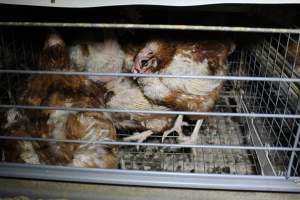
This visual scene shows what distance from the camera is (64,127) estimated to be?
1465mm

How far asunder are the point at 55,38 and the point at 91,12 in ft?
1.00

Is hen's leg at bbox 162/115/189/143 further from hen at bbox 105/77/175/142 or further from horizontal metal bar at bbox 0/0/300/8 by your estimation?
horizontal metal bar at bbox 0/0/300/8

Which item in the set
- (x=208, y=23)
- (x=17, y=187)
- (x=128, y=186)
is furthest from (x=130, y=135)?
(x=208, y=23)

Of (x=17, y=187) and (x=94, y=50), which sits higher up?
(x=94, y=50)

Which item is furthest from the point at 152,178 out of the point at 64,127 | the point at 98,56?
the point at 98,56

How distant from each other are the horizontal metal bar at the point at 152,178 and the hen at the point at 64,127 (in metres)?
0.11

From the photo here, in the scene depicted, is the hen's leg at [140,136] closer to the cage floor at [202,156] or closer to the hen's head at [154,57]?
the cage floor at [202,156]

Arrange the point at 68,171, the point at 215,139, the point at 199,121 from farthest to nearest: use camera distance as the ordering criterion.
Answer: the point at 215,139 < the point at 199,121 < the point at 68,171

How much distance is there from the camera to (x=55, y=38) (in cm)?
177

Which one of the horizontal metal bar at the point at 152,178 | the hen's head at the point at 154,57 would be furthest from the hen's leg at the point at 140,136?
the horizontal metal bar at the point at 152,178

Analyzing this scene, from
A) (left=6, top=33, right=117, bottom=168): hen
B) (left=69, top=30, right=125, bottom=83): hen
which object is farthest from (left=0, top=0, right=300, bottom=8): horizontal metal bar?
(left=69, top=30, right=125, bottom=83): hen

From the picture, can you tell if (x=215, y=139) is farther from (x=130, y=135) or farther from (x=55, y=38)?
(x=55, y=38)

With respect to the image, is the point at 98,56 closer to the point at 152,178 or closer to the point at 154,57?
the point at 154,57

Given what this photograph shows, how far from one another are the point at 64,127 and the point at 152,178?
0.45 metres
